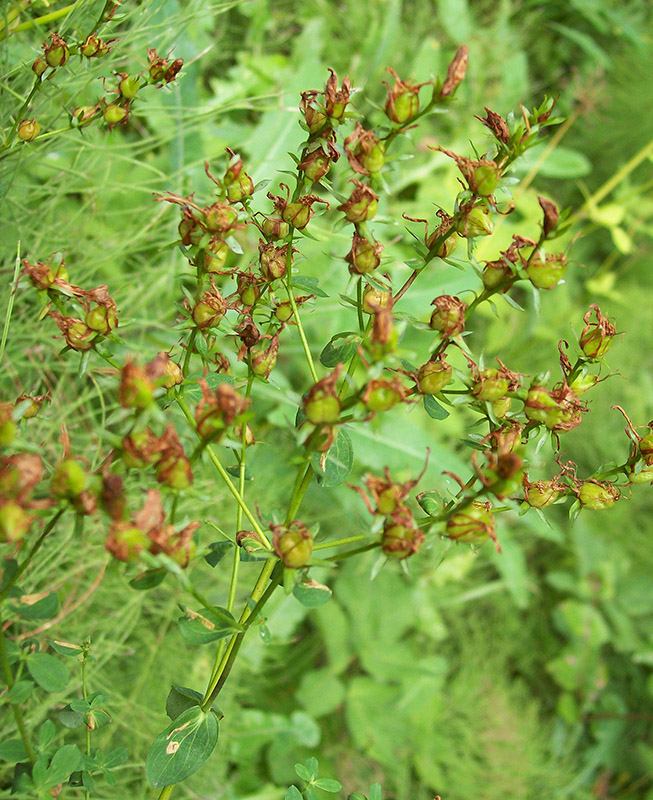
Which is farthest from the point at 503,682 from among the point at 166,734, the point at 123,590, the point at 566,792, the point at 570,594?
the point at 166,734

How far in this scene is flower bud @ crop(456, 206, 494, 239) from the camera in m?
0.39

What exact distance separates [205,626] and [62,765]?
13 cm

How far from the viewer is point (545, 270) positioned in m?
0.37

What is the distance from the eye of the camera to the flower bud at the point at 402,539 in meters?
0.33

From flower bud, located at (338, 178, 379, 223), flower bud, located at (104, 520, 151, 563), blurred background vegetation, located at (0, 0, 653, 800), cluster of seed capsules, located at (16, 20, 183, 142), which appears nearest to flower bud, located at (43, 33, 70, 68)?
cluster of seed capsules, located at (16, 20, 183, 142)

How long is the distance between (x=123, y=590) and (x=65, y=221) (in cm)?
47

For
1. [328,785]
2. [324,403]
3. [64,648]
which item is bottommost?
[328,785]

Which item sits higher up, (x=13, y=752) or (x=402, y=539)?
(x=402, y=539)

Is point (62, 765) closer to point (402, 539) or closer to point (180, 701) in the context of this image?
point (180, 701)

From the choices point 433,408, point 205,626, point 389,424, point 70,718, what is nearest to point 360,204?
point 433,408

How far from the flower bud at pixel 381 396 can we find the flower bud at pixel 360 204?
0.11 m

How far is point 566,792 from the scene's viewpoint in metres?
1.40

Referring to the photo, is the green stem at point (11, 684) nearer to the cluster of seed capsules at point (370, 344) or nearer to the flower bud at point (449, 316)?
the cluster of seed capsules at point (370, 344)

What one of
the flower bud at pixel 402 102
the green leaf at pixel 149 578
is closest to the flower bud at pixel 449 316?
the flower bud at pixel 402 102
